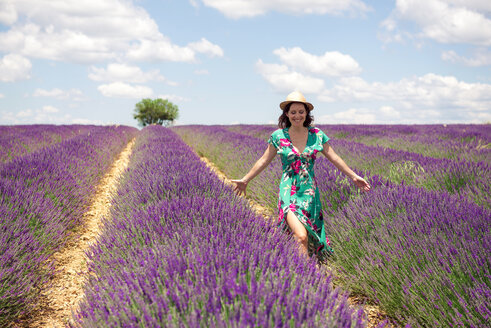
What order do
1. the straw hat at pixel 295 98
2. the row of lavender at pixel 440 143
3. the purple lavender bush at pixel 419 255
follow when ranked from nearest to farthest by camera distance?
the purple lavender bush at pixel 419 255 → the straw hat at pixel 295 98 → the row of lavender at pixel 440 143

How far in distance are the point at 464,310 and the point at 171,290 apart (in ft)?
4.65

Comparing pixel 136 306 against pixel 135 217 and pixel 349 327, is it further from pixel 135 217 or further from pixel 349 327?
pixel 135 217

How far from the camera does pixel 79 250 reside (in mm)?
3762

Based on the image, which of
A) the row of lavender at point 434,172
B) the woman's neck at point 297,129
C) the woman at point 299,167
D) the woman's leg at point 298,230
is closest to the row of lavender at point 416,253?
the woman at point 299,167

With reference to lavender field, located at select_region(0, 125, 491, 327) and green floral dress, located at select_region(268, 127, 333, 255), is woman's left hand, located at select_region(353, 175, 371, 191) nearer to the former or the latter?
lavender field, located at select_region(0, 125, 491, 327)

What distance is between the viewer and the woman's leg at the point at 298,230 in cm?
244

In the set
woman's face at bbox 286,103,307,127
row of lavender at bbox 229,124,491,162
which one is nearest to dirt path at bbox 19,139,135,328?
woman's face at bbox 286,103,307,127

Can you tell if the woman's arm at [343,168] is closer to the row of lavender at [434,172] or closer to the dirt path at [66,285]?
the row of lavender at [434,172]

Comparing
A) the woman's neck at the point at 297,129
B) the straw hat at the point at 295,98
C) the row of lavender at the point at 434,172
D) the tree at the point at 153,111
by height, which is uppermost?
the tree at the point at 153,111

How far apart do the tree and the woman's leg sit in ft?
143

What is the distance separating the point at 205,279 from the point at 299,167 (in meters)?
1.55

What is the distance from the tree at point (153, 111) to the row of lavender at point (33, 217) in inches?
1587

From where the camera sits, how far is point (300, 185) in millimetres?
2744

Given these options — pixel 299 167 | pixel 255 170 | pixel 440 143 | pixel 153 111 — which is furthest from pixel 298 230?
pixel 153 111
